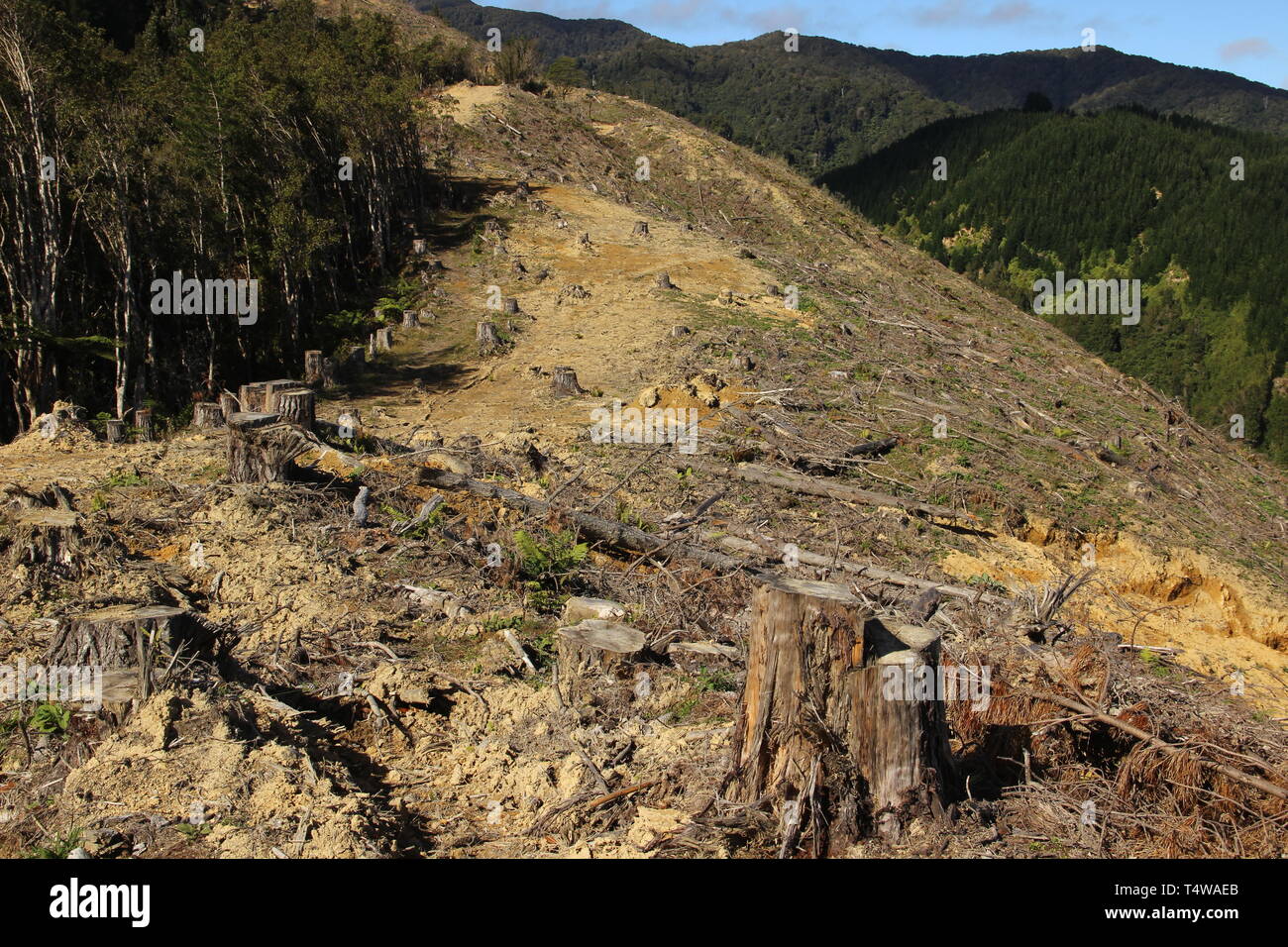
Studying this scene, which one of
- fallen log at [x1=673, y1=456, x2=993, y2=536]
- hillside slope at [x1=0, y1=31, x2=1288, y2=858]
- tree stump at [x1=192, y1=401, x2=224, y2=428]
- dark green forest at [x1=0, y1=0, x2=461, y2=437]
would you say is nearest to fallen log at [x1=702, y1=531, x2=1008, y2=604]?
hillside slope at [x1=0, y1=31, x2=1288, y2=858]

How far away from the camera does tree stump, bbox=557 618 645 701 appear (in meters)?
5.13

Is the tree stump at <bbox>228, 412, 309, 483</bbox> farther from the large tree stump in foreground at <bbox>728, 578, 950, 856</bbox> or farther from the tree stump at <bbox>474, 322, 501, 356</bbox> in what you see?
the tree stump at <bbox>474, 322, 501, 356</bbox>

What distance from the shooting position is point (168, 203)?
13188 millimetres

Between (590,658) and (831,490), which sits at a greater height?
(831,490)

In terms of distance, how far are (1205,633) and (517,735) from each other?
903 centimetres

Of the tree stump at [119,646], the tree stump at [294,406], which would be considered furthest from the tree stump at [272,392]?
the tree stump at [119,646]

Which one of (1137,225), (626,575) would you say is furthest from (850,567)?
(1137,225)

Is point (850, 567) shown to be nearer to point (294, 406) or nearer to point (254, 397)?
point (294, 406)

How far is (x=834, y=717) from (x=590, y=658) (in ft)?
5.87

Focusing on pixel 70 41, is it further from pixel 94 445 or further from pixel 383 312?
pixel 94 445

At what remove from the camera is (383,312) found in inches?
672

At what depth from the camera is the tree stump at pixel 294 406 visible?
28.0 ft

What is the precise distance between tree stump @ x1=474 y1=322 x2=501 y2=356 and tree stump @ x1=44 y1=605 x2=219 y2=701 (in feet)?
37.0

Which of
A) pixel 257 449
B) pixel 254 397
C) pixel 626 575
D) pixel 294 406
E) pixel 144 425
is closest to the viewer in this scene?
pixel 626 575
